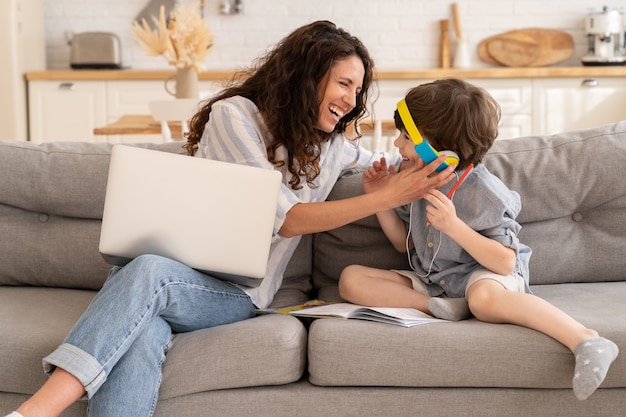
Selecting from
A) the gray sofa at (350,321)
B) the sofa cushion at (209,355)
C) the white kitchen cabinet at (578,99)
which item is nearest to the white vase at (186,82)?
the gray sofa at (350,321)

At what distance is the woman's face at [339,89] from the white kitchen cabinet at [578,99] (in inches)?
127

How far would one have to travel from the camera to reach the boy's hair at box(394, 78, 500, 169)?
6.41ft

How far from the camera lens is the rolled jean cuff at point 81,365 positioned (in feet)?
5.28

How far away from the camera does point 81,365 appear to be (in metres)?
1.61

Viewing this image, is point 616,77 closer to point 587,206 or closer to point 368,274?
point 587,206

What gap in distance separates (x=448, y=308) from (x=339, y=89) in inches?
23.7

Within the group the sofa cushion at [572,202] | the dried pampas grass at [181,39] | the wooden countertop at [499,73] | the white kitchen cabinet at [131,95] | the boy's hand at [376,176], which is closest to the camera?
the boy's hand at [376,176]

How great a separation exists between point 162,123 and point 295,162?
56.1 inches

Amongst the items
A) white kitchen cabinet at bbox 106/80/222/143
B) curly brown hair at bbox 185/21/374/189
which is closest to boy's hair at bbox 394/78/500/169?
curly brown hair at bbox 185/21/374/189

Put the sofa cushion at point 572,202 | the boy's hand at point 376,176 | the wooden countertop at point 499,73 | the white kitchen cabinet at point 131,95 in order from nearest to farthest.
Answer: the boy's hand at point 376,176 < the sofa cushion at point 572,202 < the wooden countertop at point 499,73 < the white kitchen cabinet at point 131,95

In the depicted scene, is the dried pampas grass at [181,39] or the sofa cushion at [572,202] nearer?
the sofa cushion at [572,202]

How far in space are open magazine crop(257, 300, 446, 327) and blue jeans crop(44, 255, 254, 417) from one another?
219 mm

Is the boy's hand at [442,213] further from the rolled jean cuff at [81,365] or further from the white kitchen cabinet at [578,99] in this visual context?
the white kitchen cabinet at [578,99]

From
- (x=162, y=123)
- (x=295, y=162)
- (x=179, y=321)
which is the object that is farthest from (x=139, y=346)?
(x=162, y=123)
